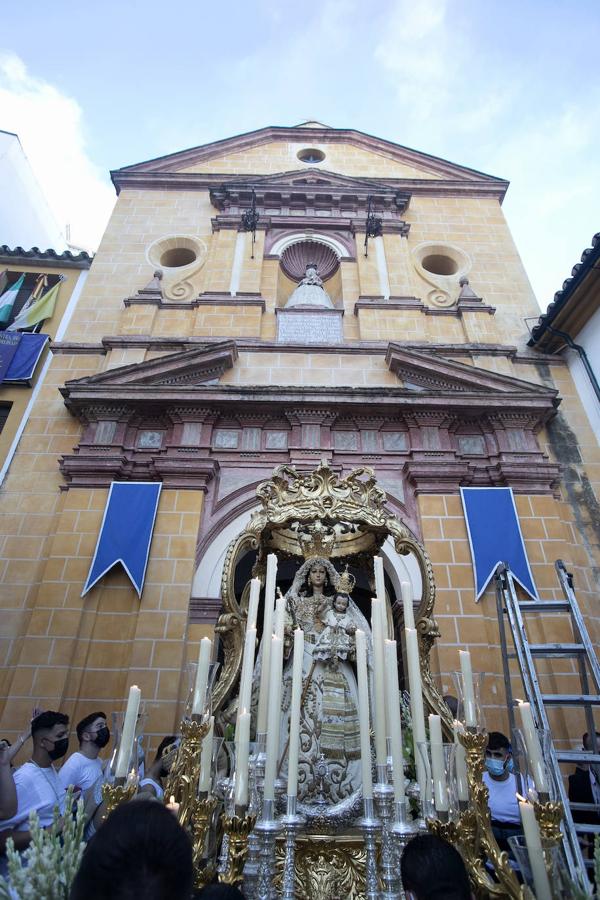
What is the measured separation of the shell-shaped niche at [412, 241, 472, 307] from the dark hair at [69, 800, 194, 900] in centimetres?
1063

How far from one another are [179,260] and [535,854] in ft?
39.0

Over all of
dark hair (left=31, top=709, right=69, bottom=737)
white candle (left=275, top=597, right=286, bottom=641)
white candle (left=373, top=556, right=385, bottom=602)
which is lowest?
dark hair (left=31, top=709, right=69, bottom=737)

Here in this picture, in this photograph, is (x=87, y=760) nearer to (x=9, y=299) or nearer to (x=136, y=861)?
(x=136, y=861)

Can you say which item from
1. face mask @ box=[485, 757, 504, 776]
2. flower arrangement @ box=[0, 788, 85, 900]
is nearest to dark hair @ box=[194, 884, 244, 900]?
flower arrangement @ box=[0, 788, 85, 900]

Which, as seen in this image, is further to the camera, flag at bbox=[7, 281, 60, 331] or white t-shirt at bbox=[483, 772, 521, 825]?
flag at bbox=[7, 281, 60, 331]

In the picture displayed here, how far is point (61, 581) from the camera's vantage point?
7.09m

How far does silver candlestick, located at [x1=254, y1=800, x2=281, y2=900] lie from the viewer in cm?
217

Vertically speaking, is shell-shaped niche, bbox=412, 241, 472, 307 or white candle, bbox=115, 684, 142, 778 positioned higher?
shell-shaped niche, bbox=412, 241, 472, 307

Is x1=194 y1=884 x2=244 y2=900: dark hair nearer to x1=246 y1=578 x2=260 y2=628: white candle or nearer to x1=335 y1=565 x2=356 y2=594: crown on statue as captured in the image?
x1=246 y1=578 x2=260 y2=628: white candle

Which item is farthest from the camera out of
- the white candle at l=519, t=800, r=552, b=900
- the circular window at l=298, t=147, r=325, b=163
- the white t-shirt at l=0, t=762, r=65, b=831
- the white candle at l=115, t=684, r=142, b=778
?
the circular window at l=298, t=147, r=325, b=163

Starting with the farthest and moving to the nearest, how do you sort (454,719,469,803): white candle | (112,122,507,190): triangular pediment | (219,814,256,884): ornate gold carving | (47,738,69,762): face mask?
(112,122,507,190): triangular pediment, (47,738,69,762): face mask, (454,719,469,803): white candle, (219,814,256,884): ornate gold carving

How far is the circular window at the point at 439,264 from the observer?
11.9m

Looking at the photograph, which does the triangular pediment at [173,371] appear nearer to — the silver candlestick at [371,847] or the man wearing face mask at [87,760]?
the man wearing face mask at [87,760]

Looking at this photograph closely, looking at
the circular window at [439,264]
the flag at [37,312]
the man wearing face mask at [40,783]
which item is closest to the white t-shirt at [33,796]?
the man wearing face mask at [40,783]
